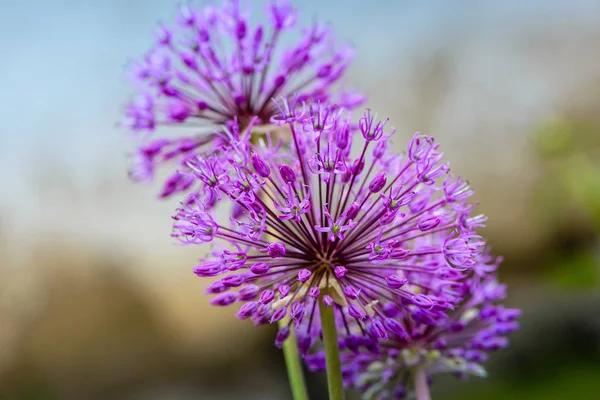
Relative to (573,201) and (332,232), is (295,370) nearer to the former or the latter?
→ (332,232)

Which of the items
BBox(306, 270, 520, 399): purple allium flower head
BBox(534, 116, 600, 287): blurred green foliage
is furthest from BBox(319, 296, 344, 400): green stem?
BBox(534, 116, 600, 287): blurred green foliage

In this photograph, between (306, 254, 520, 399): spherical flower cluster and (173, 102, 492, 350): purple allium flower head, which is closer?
(173, 102, 492, 350): purple allium flower head

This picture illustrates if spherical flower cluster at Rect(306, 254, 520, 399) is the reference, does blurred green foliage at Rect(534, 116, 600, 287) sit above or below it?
above

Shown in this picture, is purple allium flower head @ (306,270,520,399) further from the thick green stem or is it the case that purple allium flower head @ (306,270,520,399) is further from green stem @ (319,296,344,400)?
green stem @ (319,296,344,400)

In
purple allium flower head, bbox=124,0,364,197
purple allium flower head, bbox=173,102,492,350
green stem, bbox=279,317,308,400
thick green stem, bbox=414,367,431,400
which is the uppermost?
purple allium flower head, bbox=124,0,364,197

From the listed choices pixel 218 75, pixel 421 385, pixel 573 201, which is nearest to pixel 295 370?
pixel 421 385

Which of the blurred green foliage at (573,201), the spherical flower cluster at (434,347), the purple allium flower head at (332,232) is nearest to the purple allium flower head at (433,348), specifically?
the spherical flower cluster at (434,347)

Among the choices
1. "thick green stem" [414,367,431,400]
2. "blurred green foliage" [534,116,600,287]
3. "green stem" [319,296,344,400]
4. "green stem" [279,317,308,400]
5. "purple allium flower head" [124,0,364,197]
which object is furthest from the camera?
"blurred green foliage" [534,116,600,287]
